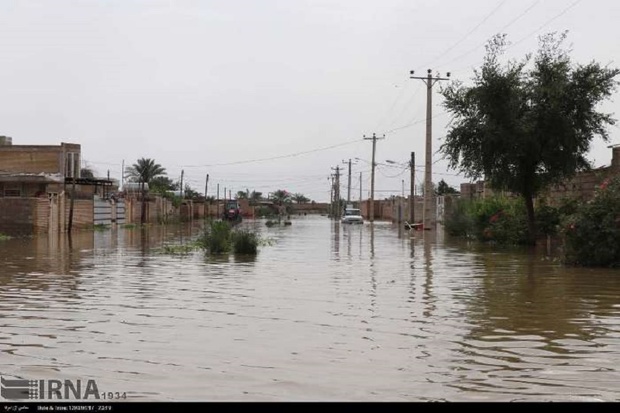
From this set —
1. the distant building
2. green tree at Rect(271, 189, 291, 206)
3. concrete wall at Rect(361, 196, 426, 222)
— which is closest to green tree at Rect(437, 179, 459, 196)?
concrete wall at Rect(361, 196, 426, 222)

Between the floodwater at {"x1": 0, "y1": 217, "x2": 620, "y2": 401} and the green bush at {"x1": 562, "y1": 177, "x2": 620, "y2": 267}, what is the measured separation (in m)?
1.21

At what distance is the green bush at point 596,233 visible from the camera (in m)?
18.0

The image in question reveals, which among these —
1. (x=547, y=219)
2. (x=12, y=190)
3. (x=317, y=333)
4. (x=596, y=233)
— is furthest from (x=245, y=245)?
(x=12, y=190)

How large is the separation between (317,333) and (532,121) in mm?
18776

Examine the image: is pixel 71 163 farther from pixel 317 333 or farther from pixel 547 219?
pixel 317 333

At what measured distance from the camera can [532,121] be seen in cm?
2566

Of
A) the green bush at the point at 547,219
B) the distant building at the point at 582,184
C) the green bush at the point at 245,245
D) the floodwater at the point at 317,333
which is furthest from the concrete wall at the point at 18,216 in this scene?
the green bush at the point at 547,219

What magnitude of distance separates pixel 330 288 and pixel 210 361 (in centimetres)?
676

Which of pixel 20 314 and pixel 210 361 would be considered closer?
pixel 210 361

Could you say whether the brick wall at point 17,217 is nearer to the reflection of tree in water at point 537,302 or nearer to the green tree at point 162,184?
the reflection of tree in water at point 537,302

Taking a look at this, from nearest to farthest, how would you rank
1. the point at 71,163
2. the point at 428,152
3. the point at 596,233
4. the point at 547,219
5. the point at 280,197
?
the point at 596,233 < the point at 547,219 < the point at 428,152 < the point at 71,163 < the point at 280,197

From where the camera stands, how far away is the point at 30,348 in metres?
7.92
